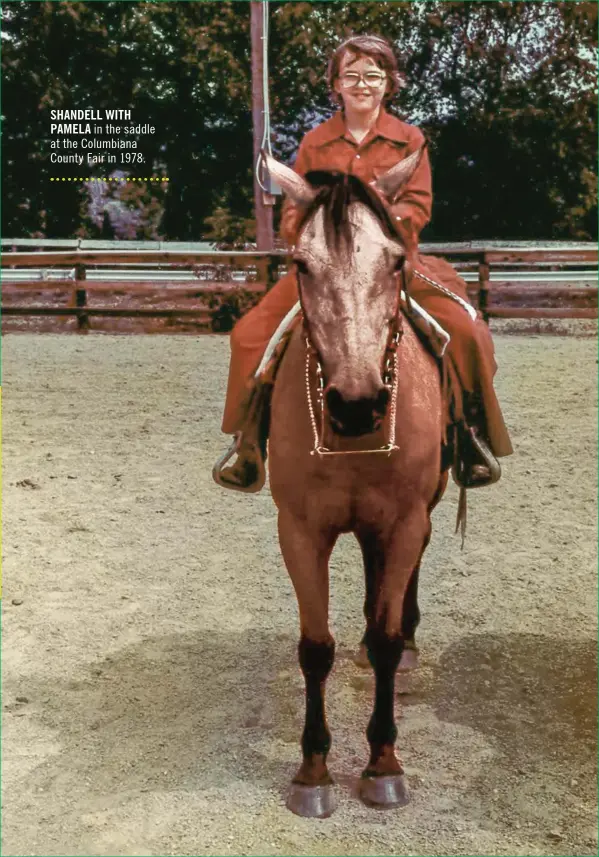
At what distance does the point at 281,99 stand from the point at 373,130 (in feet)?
22.7

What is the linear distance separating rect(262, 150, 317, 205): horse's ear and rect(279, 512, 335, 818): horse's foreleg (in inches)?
40.7

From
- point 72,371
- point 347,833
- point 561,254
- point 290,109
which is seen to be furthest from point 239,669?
point 561,254

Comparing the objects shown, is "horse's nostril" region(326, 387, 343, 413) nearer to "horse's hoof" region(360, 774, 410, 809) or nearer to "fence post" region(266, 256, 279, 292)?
"horse's hoof" region(360, 774, 410, 809)

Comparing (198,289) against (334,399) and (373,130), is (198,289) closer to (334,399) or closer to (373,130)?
(373,130)

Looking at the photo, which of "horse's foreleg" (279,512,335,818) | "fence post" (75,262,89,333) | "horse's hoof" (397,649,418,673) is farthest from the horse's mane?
"fence post" (75,262,89,333)

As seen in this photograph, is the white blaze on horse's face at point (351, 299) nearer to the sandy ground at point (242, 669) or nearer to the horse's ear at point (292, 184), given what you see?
the horse's ear at point (292, 184)

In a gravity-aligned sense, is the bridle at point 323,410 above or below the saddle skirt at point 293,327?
below

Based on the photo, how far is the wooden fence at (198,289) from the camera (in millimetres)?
11727

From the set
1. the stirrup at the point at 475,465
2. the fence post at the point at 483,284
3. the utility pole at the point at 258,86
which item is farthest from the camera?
the fence post at the point at 483,284

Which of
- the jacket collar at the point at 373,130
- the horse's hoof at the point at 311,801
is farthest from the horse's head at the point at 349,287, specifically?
the horse's hoof at the point at 311,801

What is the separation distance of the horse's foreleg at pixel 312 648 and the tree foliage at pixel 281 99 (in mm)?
6690

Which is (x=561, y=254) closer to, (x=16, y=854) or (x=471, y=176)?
(x=471, y=176)

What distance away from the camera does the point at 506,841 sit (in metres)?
2.81

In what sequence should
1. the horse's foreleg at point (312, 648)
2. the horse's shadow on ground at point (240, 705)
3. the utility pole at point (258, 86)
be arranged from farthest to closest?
1. the utility pole at point (258, 86)
2. the horse's shadow on ground at point (240, 705)
3. the horse's foreleg at point (312, 648)
